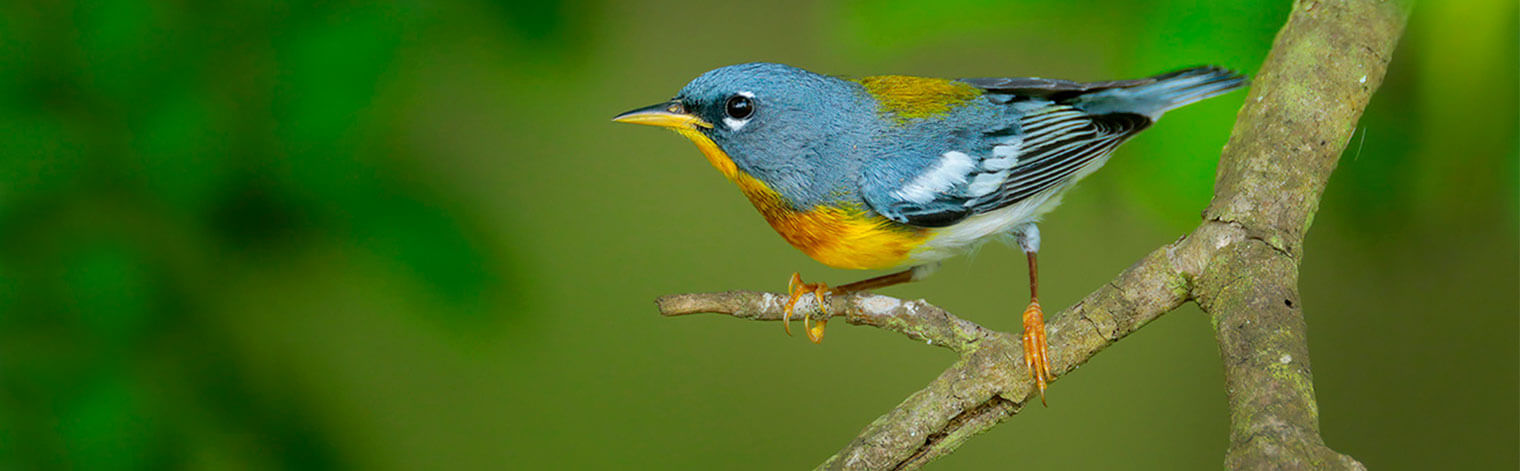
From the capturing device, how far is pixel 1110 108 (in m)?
1.39

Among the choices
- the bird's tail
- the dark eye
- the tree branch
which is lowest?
the tree branch

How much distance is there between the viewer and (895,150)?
1.24 m

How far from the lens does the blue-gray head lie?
1.16 meters

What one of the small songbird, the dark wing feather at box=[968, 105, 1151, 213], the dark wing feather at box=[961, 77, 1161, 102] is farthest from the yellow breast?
the dark wing feather at box=[961, 77, 1161, 102]

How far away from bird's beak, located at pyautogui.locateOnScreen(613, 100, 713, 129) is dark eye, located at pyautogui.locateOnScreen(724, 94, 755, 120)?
3cm

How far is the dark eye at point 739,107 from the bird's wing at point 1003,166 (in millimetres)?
158

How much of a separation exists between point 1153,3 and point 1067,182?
0.90ft

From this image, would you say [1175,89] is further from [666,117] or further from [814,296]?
[666,117]

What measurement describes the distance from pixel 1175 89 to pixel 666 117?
66 cm

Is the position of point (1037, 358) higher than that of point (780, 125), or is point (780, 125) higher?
point (780, 125)

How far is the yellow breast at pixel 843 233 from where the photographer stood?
120cm

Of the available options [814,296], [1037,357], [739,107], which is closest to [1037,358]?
[1037,357]

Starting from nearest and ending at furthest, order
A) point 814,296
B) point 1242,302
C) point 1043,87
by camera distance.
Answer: point 1242,302
point 814,296
point 1043,87

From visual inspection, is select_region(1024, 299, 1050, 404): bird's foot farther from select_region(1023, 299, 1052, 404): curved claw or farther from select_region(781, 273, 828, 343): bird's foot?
select_region(781, 273, 828, 343): bird's foot
